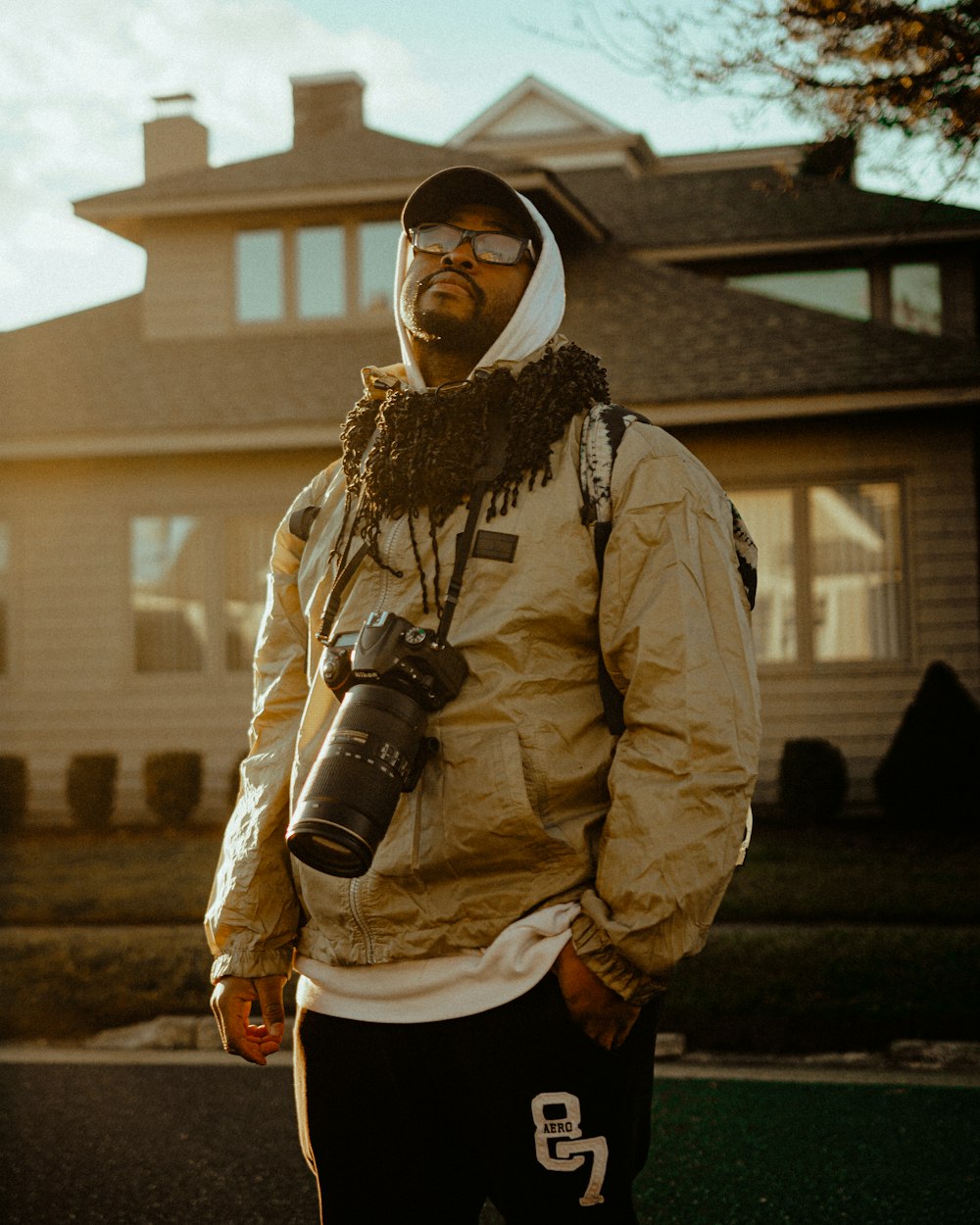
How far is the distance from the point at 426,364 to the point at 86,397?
41.2ft

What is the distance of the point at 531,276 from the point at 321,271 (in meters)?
13.1

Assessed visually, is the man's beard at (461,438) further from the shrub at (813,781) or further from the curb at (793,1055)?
the shrub at (813,781)

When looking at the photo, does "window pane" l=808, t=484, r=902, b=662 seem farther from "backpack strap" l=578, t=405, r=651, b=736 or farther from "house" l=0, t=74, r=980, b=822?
"backpack strap" l=578, t=405, r=651, b=736

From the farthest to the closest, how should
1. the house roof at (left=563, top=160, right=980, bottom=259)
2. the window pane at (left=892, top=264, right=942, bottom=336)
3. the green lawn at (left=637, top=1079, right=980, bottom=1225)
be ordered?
the window pane at (left=892, top=264, right=942, bottom=336), the house roof at (left=563, top=160, right=980, bottom=259), the green lawn at (left=637, top=1079, right=980, bottom=1225)

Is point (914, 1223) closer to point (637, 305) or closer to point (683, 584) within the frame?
point (683, 584)

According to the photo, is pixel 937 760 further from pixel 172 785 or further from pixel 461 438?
pixel 461 438

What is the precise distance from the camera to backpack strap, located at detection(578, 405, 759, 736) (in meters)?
2.29

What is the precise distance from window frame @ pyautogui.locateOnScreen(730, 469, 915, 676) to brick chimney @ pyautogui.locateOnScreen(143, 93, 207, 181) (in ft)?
30.0

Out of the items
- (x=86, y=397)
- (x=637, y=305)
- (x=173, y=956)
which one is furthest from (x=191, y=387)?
(x=173, y=956)

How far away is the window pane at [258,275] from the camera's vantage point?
50.1 ft

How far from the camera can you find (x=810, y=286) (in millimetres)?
16484

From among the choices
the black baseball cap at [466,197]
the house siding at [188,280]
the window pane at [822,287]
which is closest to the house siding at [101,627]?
the house siding at [188,280]

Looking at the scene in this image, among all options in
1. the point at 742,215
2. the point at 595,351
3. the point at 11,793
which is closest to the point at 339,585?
the point at 595,351

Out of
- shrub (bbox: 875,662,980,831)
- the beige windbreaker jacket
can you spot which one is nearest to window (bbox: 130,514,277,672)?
shrub (bbox: 875,662,980,831)
